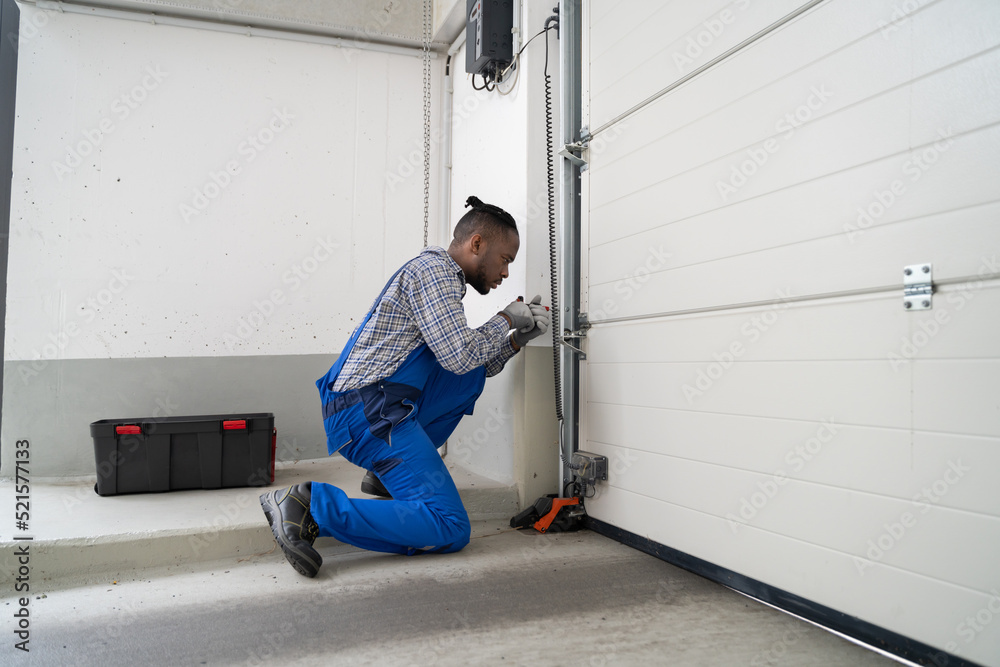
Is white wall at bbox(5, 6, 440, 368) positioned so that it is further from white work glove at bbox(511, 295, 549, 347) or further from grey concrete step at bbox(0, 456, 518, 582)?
white work glove at bbox(511, 295, 549, 347)

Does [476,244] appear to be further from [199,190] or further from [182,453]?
[199,190]

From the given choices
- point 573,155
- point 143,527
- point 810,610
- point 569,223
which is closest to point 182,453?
point 143,527

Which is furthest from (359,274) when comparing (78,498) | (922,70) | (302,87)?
(922,70)

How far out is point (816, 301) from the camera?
183 centimetres

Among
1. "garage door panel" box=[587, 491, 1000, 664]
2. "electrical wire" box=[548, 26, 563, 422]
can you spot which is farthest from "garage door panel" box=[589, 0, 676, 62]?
"garage door panel" box=[587, 491, 1000, 664]

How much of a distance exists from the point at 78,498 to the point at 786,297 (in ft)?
10.1

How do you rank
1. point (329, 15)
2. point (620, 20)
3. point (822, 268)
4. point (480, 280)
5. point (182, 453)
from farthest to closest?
1. point (329, 15)
2. point (182, 453)
3. point (480, 280)
4. point (620, 20)
5. point (822, 268)

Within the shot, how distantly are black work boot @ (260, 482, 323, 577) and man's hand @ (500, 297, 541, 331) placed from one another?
102 cm

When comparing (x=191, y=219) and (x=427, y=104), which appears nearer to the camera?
(x=191, y=219)

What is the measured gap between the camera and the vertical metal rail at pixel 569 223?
2.95 metres

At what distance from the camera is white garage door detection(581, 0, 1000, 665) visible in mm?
1467

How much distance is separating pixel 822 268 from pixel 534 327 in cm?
122

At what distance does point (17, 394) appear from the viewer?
3461mm

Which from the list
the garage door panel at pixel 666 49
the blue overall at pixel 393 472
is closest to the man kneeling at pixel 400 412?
the blue overall at pixel 393 472
